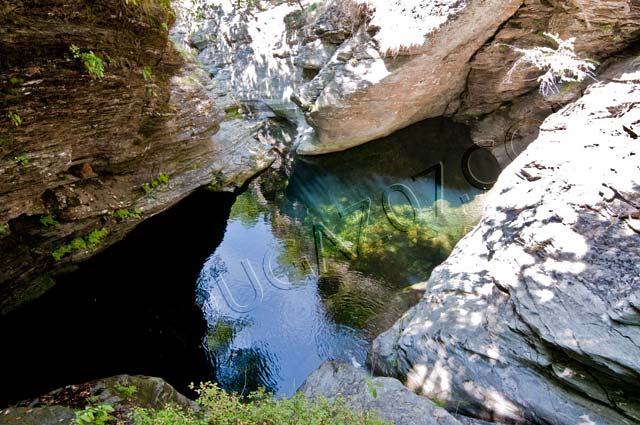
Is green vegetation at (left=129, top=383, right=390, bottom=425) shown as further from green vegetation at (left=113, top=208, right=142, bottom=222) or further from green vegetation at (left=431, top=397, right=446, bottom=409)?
green vegetation at (left=113, top=208, right=142, bottom=222)

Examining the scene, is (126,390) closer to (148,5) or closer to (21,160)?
(21,160)

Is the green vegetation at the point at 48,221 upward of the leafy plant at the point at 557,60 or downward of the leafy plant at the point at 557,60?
upward

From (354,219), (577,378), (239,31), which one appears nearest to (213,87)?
(354,219)

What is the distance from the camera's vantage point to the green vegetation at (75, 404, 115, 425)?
10.4 feet

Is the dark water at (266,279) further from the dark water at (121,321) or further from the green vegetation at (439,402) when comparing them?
the green vegetation at (439,402)

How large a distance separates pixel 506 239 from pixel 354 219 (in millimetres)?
3877

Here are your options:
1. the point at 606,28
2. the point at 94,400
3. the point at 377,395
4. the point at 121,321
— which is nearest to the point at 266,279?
the point at 121,321

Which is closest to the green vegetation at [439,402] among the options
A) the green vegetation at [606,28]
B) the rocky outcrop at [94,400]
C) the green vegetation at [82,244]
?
the rocky outcrop at [94,400]

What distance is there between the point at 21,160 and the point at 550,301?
6.70 m

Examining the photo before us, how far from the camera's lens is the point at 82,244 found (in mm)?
5898

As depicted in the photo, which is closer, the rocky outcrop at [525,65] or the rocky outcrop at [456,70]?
the rocky outcrop at [525,65]

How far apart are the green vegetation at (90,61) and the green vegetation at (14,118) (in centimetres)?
89

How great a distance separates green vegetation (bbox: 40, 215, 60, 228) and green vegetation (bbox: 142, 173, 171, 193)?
4.70ft

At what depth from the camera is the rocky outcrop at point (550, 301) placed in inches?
144
